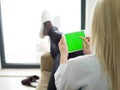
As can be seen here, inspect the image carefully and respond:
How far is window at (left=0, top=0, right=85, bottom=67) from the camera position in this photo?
269cm

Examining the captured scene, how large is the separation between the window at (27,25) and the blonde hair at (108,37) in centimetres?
183

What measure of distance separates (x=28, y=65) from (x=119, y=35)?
2.16 m

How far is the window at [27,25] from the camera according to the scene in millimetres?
2686

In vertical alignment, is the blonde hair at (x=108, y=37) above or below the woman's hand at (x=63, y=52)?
above

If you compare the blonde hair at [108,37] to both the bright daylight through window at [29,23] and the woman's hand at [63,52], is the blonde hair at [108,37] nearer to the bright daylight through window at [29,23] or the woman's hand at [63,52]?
the woman's hand at [63,52]

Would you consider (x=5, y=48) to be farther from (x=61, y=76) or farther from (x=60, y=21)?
(x=61, y=76)

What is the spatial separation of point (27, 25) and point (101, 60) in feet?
6.56

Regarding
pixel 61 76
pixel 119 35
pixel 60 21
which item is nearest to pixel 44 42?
pixel 60 21

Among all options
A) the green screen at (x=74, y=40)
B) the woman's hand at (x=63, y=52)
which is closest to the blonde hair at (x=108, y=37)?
A: the woman's hand at (x=63, y=52)

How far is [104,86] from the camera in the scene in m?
0.89

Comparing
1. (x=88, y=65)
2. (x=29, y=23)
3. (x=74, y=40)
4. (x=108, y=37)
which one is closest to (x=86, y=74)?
(x=88, y=65)

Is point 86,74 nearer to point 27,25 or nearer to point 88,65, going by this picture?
point 88,65

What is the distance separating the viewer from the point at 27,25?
109 inches

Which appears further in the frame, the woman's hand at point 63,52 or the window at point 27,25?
the window at point 27,25
